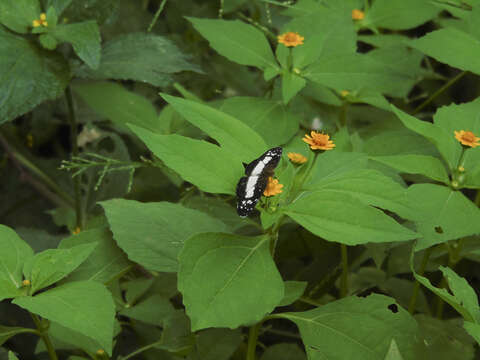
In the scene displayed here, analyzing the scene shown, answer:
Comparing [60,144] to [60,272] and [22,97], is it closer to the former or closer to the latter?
[22,97]

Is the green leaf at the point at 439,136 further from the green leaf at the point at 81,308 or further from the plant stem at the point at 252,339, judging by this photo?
the green leaf at the point at 81,308

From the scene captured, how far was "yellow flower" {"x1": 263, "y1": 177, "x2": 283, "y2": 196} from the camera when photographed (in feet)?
2.67

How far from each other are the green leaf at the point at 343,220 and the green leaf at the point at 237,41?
0.54 m

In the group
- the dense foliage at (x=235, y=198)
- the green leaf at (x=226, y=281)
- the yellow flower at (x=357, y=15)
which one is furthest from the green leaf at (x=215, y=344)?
the yellow flower at (x=357, y=15)

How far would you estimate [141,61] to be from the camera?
1.39 meters

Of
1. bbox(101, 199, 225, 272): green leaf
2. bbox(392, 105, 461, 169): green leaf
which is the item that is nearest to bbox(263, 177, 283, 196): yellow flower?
bbox(101, 199, 225, 272): green leaf

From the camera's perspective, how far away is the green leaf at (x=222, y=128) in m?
0.92

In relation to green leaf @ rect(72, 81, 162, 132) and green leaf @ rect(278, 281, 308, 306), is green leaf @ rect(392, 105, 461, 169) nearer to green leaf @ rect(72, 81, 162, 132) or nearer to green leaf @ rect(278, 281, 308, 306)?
green leaf @ rect(278, 281, 308, 306)

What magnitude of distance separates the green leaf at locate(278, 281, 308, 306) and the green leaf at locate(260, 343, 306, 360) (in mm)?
161

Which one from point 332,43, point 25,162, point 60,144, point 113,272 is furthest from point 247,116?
point 60,144

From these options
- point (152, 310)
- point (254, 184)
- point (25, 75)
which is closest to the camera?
point (254, 184)

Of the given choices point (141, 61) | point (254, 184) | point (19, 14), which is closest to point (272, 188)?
point (254, 184)

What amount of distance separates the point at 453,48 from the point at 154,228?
755mm

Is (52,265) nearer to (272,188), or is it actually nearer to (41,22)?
(272,188)
